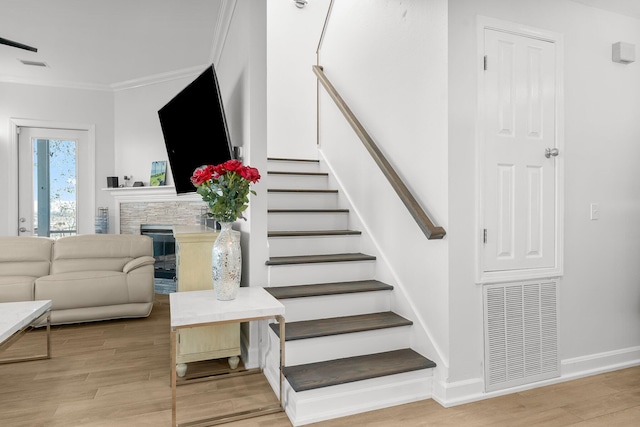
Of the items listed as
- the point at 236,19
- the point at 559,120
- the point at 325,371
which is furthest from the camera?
the point at 236,19

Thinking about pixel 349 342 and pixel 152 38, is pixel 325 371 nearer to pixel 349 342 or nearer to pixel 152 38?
pixel 349 342

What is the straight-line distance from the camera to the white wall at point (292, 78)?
505 cm

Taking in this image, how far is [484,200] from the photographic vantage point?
2.38 metres

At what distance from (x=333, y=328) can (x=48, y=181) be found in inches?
200

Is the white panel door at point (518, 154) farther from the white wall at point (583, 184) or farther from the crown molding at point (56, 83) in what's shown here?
the crown molding at point (56, 83)

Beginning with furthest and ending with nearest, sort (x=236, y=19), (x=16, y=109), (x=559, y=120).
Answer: (x=16, y=109) → (x=236, y=19) → (x=559, y=120)

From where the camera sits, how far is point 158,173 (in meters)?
5.52

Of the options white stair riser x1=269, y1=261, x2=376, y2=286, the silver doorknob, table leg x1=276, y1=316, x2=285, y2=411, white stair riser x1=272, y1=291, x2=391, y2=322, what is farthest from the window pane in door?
the silver doorknob

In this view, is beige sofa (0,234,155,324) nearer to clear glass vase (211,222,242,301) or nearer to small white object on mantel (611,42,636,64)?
clear glass vase (211,222,242,301)

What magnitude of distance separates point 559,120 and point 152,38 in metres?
3.95

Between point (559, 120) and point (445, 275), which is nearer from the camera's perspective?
point (445, 275)

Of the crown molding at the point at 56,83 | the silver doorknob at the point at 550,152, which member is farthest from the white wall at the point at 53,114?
the silver doorknob at the point at 550,152

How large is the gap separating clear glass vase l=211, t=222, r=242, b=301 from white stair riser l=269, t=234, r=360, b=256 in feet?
2.80

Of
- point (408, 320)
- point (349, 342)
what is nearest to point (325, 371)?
point (349, 342)
